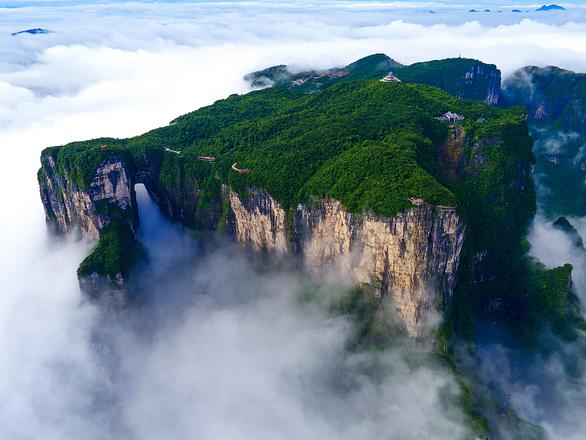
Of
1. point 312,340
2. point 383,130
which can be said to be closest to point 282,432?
point 312,340

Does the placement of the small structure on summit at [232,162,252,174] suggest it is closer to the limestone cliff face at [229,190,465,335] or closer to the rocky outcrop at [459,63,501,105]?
the limestone cliff face at [229,190,465,335]

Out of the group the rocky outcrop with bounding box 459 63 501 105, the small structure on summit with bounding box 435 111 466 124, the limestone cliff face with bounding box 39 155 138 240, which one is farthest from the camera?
the rocky outcrop with bounding box 459 63 501 105

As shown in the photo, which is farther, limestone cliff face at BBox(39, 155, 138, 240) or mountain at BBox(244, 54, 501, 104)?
mountain at BBox(244, 54, 501, 104)

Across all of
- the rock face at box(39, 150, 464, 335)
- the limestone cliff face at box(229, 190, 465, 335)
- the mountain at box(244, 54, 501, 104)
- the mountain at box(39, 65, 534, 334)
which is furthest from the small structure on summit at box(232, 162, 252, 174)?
the mountain at box(244, 54, 501, 104)

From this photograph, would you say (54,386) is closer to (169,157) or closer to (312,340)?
(312,340)

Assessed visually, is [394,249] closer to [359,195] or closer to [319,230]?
[359,195]

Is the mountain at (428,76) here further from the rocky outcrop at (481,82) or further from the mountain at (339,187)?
the mountain at (339,187)
